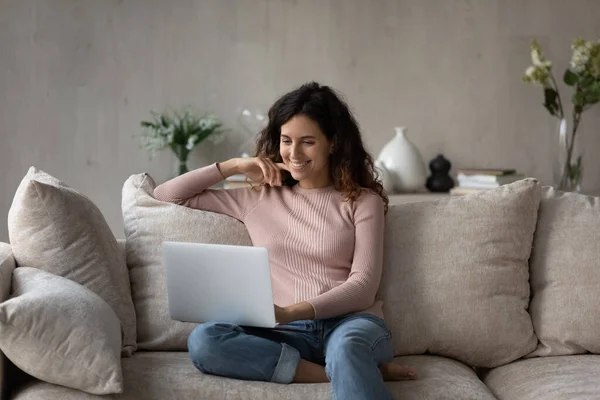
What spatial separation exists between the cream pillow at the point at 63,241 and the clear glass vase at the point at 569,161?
8.26 feet

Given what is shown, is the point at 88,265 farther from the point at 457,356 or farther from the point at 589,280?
the point at 589,280

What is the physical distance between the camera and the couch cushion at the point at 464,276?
2418mm

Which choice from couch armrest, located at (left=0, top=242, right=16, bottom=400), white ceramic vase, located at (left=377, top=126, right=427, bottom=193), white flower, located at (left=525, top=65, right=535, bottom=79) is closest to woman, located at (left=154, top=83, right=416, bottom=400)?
couch armrest, located at (left=0, top=242, right=16, bottom=400)

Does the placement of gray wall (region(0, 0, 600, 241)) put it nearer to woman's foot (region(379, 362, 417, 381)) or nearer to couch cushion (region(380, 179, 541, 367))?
couch cushion (region(380, 179, 541, 367))

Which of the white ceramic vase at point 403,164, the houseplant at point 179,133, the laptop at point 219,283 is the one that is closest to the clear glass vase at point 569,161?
the white ceramic vase at point 403,164

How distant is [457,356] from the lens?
2434 mm

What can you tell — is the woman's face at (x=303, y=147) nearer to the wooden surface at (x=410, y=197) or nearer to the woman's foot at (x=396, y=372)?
the woman's foot at (x=396, y=372)

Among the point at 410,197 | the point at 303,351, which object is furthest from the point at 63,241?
the point at 410,197

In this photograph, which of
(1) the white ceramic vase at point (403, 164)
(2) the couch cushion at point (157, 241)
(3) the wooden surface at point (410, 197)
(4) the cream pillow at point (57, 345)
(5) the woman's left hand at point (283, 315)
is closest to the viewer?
(4) the cream pillow at point (57, 345)

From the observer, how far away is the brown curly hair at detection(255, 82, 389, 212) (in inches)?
100

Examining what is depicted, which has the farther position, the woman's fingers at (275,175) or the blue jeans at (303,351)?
the woman's fingers at (275,175)

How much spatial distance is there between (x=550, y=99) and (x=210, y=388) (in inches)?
107

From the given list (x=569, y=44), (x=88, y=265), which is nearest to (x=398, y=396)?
(x=88, y=265)

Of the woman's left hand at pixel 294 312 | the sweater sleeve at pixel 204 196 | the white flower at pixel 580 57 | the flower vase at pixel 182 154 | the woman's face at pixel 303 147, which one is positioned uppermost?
the white flower at pixel 580 57
